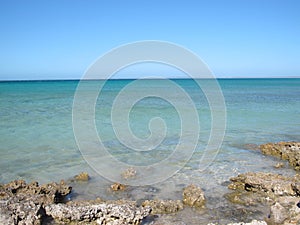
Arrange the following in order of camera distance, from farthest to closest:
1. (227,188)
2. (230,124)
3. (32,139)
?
(230,124)
(32,139)
(227,188)

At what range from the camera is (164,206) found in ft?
23.5

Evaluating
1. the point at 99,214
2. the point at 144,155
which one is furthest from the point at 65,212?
the point at 144,155

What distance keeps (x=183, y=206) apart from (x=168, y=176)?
246cm

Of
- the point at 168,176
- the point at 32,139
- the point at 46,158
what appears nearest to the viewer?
the point at 168,176

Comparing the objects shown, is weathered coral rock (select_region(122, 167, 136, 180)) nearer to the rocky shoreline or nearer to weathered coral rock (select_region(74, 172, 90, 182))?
Answer: the rocky shoreline

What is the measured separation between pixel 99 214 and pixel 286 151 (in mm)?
8380

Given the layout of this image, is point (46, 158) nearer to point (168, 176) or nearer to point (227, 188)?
point (168, 176)

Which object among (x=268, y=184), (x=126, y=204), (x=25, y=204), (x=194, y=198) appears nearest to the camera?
(x=25, y=204)

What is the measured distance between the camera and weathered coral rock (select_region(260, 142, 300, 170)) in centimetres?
1093

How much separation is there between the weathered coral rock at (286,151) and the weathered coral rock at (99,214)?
22.4 feet

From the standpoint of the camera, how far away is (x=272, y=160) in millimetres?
11688

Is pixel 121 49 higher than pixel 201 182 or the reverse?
higher

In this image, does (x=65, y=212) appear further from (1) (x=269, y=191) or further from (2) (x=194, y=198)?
(1) (x=269, y=191)

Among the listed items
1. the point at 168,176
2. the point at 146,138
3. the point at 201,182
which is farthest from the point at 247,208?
the point at 146,138
